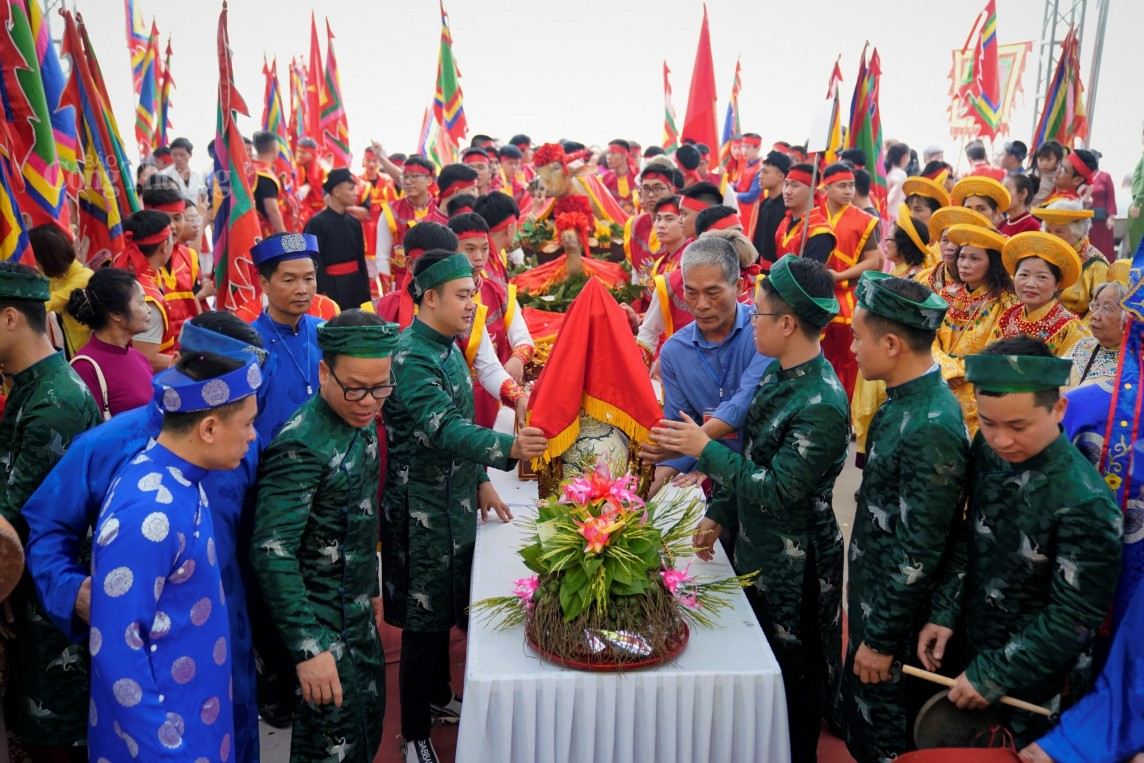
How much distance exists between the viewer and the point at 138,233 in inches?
176

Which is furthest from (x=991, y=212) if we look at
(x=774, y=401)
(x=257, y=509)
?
(x=257, y=509)

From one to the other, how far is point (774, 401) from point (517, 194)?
8035 mm

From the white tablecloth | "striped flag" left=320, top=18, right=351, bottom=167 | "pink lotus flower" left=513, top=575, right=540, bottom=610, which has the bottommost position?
the white tablecloth

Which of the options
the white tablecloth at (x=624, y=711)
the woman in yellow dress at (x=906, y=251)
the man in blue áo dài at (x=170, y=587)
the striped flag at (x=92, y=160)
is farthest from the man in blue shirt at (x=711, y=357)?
the striped flag at (x=92, y=160)

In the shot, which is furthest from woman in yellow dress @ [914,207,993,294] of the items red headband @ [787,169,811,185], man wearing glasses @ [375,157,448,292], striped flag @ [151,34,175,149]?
striped flag @ [151,34,175,149]

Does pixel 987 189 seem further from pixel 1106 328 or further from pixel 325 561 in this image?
pixel 325 561

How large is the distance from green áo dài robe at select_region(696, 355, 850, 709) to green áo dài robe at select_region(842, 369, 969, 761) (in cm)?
14

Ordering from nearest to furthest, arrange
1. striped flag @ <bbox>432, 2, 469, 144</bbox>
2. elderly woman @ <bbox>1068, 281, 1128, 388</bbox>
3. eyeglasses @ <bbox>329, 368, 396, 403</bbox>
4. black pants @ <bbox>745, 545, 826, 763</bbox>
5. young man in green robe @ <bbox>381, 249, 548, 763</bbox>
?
eyeglasses @ <bbox>329, 368, 396, 403</bbox> < black pants @ <bbox>745, 545, 826, 763</bbox> < young man in green robe @ <bbox>381, 249, 548, 763</bbox> < elderly woman @ <bbox>1068, 281, 1128, 388</bbox> < striped flag @ <bbox>432, 2, 469, 144</bbox>

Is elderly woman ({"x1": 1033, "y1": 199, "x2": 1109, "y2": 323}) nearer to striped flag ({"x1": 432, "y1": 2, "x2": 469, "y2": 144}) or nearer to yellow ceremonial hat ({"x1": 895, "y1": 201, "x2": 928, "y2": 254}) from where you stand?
yellow ceremonial hat ({"x1": 895, "y1": 201, "x2": 928, "y2": 254})

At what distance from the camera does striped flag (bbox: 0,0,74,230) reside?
3496 millimetres

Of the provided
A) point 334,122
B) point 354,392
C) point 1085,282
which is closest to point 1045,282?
point 1085,282

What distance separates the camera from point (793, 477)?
7.79 feet

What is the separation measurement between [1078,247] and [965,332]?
0.87m

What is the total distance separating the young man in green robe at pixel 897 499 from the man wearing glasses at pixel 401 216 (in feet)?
15.8
